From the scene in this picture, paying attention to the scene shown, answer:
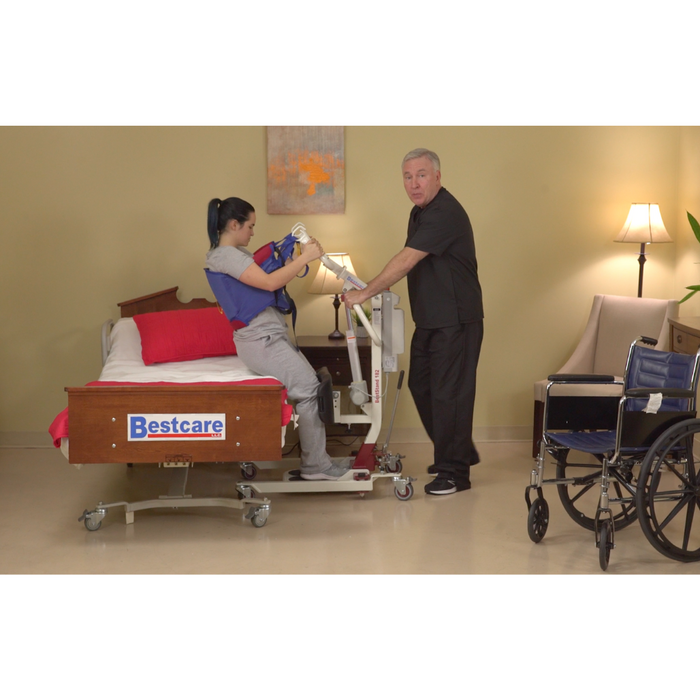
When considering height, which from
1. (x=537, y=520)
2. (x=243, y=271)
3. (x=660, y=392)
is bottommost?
(x=537, y=520)

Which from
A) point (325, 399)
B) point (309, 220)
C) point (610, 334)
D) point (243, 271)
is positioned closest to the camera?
point (243, 271)

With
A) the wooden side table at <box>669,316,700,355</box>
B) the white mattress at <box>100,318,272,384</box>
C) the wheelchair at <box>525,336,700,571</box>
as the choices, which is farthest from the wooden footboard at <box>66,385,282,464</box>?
the wooden side table at <box>669,316,700,355</box>

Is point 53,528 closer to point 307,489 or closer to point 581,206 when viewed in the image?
point 307,489

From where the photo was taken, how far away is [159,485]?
4379 millimetres

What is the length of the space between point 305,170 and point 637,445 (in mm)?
2758

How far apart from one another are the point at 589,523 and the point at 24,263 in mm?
3711

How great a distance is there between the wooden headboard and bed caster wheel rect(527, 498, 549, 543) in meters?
2.48

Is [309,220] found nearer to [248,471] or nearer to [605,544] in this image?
[248,471]

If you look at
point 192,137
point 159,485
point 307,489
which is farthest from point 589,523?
point 192,137

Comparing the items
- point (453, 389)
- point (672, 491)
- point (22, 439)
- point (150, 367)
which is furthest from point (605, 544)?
point (22, 439)

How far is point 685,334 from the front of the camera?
4.21 metres

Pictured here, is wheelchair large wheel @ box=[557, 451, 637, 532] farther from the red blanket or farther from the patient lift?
the red blanket

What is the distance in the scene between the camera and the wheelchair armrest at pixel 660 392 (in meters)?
3.09

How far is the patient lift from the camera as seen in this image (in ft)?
13.0
